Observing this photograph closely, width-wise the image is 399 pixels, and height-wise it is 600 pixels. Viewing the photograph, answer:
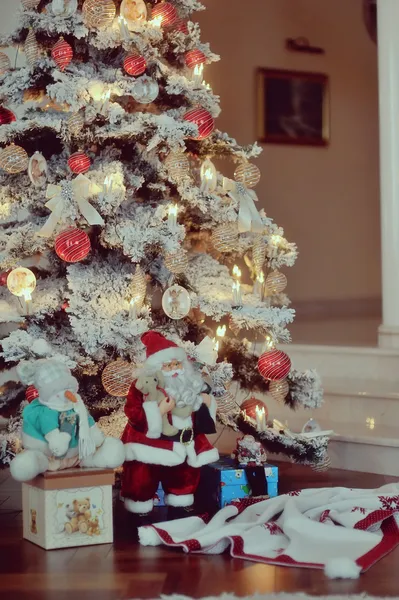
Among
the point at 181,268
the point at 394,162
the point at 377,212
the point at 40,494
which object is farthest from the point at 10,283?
the point at 377,212

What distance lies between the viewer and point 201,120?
4328 millimetres

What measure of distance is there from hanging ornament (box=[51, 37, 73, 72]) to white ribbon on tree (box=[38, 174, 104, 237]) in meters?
0.52

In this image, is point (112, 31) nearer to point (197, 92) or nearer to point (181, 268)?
point (197, 92)

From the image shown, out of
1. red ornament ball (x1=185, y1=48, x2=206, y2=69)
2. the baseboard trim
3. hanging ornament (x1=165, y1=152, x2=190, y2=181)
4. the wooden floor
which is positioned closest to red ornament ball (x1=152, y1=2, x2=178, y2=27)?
red ornament ball (x1=185, y1=48, x2=206, y2=69)

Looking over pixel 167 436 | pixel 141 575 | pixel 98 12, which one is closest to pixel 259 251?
pixel 167 436

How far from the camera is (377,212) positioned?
812cm

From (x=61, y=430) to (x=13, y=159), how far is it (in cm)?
127

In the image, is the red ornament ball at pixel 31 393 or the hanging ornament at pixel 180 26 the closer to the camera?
the red ornament ball at pixel 31 393

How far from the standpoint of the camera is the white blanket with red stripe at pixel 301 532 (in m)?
3.29

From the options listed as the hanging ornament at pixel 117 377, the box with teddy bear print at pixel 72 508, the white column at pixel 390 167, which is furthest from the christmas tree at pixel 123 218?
A: the white column at pixel 390 167

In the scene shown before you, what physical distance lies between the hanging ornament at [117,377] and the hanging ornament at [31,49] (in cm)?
136

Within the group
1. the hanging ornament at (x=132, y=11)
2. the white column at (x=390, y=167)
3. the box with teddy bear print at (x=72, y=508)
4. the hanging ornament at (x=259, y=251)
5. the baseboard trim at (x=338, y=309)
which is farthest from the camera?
the baseboard trim at (x=338, y=309)

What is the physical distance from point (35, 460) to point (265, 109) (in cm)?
462

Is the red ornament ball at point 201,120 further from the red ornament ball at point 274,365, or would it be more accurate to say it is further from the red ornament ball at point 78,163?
the red ornament ball at point 274,365
